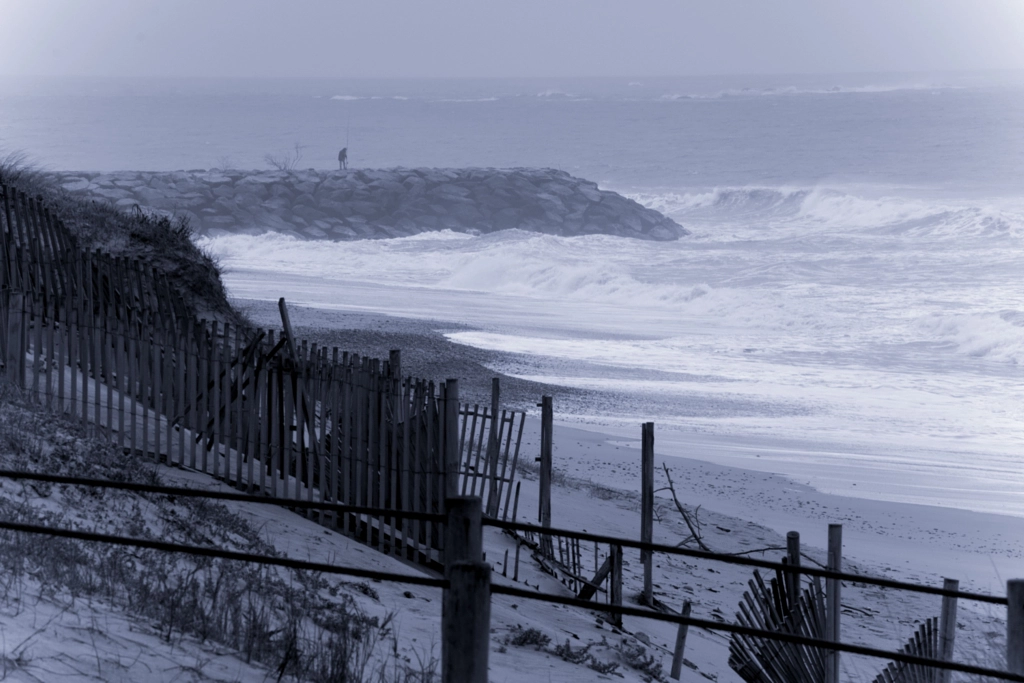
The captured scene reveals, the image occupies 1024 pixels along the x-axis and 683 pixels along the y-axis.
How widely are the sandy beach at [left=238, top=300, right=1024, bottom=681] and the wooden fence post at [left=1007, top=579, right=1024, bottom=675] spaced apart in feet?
10.7

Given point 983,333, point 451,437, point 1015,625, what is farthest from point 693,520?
point 983,333

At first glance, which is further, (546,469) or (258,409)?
(546,469)

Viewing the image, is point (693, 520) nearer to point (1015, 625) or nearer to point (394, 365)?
point (394, 365)

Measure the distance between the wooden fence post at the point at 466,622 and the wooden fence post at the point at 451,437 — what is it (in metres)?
4.69

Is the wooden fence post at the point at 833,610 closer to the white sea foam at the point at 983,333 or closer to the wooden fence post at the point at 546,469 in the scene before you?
the wooden fence post at the point at 546,469

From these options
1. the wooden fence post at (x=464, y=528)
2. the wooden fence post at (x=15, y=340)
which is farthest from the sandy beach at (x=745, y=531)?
the wooden fence post at (x=15, y=340)

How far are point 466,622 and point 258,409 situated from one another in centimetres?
538

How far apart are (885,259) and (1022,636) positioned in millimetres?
50121

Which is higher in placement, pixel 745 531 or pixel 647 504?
pixel 647 504

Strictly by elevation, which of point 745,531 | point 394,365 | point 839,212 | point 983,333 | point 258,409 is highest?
point 839,212

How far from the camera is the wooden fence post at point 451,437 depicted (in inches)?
340

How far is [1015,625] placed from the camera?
4.05 meters

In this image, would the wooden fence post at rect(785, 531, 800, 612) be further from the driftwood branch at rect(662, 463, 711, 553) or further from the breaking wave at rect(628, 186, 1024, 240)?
the breaking wave at rect(628, 186, 1024, 240)

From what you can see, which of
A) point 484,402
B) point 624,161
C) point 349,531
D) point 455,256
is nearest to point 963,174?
point 624,161
